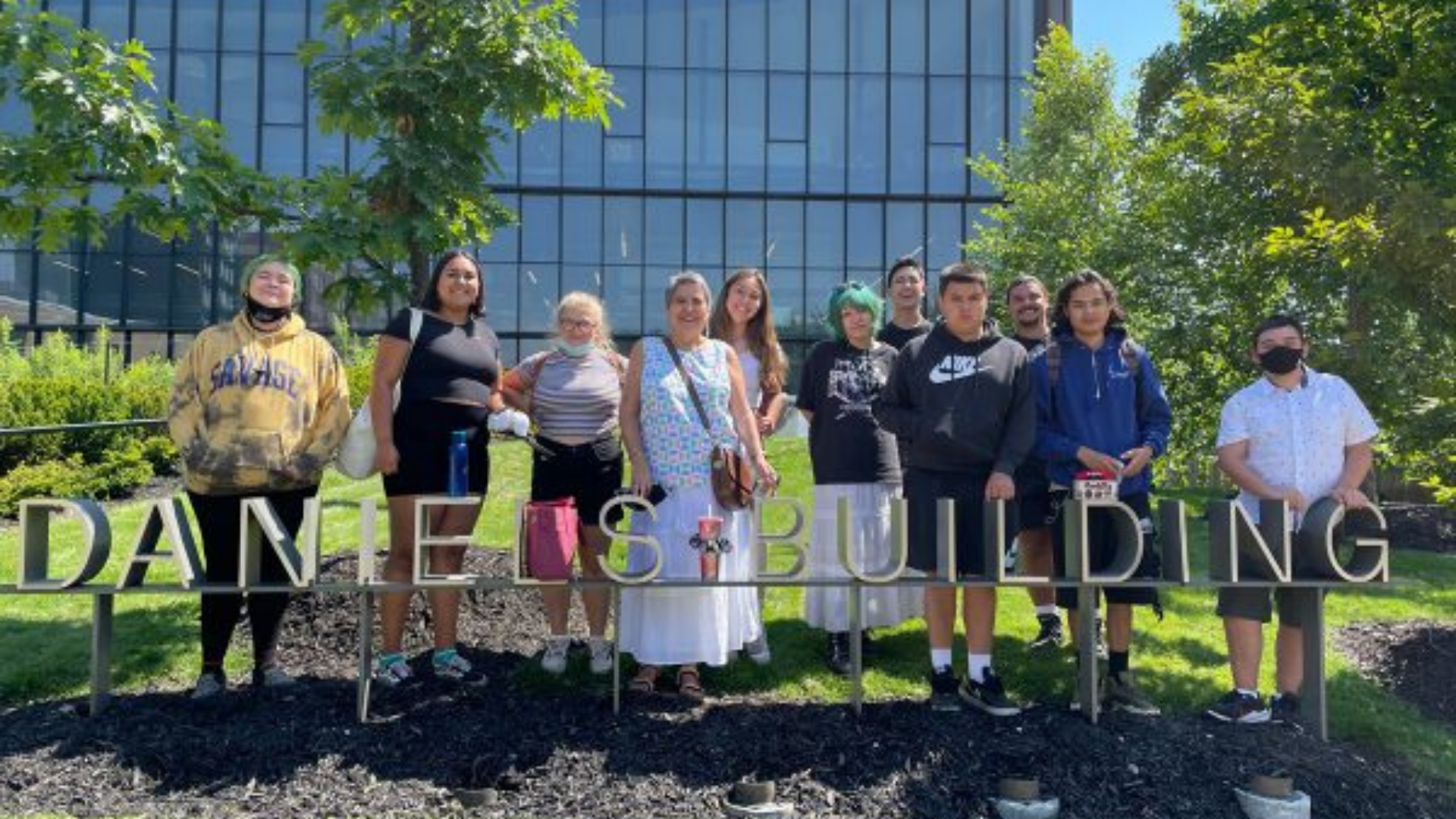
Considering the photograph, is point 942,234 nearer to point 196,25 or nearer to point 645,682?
point 196,25

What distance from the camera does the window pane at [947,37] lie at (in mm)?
26828

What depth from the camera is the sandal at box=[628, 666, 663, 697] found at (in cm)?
450

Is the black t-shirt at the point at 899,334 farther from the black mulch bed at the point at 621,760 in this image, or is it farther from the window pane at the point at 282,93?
the window pane at the point at 282,93

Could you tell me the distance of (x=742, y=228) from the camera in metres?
26.3

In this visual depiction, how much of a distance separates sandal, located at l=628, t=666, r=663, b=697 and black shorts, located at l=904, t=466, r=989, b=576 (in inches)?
48.6

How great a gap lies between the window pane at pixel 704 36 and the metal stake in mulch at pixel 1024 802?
24.8 metres

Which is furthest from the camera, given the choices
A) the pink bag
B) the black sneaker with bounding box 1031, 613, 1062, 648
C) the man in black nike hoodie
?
the black sneaker with bounding box 1031, 613, 1062, 648

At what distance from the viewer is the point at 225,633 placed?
464cm

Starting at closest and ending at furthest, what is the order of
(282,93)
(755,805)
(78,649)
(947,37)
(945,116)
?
1. (755,805)
2. (78,649)
3. (282,93)
4. (945,116)
5. (947,37)

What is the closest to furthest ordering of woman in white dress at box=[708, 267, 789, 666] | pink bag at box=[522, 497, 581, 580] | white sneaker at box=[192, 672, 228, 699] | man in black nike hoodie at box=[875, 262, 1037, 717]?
pink bag at box=[522, 497, 581, 580]
man in black nike hoodie at box=[875, 262, 1037, 717]
white sneaker at box=[192, 672, 228, 699]
woman in white dress at box=[708, 267, 789, 666]

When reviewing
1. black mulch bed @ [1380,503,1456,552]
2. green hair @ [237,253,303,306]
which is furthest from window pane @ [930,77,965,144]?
green hair @ [237,253,303,306]

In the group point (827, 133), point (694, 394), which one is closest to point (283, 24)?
point (827, 133)

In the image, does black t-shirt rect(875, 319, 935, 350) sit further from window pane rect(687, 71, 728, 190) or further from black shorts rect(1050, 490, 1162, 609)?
window pane rect(687, 71, 728, 190)

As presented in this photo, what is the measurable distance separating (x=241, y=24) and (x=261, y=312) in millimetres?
25284
